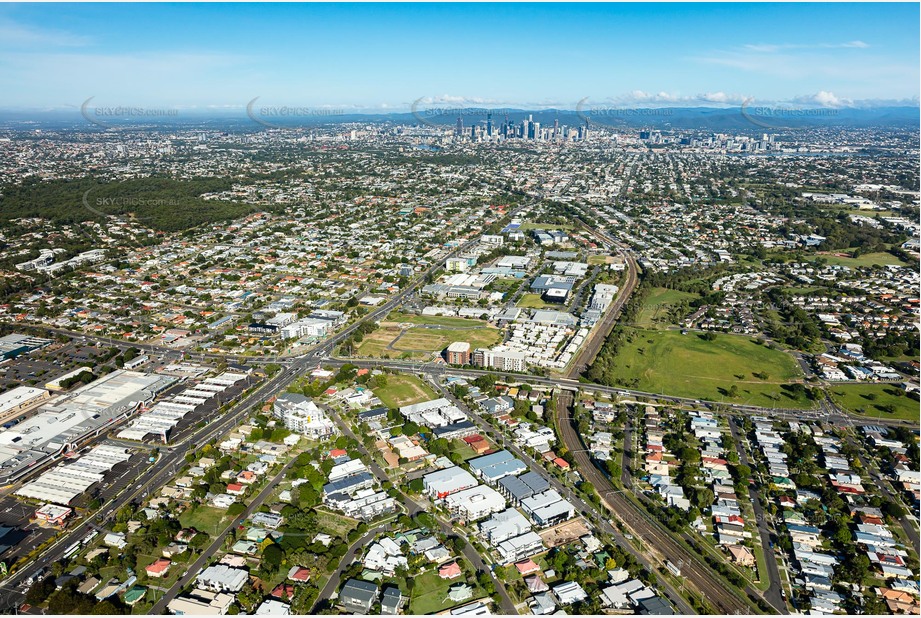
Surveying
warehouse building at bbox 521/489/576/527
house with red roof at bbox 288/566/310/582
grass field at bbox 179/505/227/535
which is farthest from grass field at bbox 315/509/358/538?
warehouse building at bbox 521/489/576/527

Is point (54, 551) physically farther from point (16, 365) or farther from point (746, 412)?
point (746, 412)

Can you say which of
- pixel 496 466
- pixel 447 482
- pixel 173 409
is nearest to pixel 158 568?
pixel 447 482

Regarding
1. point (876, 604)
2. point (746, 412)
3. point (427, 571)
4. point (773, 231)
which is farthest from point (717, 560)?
point (773, 231)

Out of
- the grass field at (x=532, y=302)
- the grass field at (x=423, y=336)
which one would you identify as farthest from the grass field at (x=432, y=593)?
the grass field at (x=532, y=302)

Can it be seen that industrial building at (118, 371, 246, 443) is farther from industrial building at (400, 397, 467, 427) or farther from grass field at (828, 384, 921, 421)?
grass field at (828, 384, 921, 421)

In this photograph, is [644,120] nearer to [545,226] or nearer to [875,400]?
[545,226]

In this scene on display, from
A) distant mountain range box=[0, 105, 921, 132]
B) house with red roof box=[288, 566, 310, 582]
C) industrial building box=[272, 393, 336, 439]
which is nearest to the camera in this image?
house with red roof box=[288, 566, 310, 582]
